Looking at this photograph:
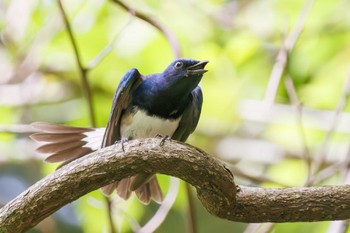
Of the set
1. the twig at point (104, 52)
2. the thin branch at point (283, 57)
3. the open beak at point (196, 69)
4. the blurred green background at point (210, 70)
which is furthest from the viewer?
the blurred green background at point (210, 70)

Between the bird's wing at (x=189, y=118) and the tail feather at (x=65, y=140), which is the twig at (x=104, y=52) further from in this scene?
the bird's wing at (x=189, y=118)

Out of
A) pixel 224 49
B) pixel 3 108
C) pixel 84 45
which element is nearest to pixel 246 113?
pixel 224 49

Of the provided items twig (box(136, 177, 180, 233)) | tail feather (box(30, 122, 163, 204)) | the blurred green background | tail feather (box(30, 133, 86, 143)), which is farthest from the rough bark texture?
the blurred green background

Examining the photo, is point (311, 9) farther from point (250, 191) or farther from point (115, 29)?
point (250, 191)

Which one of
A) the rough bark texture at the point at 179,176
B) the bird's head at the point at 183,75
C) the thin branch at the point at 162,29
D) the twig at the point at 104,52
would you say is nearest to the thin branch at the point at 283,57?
the thin branch at the point at 162,29

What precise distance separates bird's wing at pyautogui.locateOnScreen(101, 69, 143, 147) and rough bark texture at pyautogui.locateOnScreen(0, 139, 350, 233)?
476 mm

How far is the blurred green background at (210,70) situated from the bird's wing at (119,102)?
793mm

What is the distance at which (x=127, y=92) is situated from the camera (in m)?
2.58

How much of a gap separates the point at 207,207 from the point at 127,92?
0.63 m

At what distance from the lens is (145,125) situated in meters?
2.59

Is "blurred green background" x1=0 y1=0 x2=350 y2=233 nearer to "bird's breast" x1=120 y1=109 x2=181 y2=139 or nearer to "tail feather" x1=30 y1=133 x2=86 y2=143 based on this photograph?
"tail feather" x1=30 y1=133 x2=86 y2=143

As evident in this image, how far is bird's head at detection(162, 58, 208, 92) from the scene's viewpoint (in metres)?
2.56

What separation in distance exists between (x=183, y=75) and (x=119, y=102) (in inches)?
10.0

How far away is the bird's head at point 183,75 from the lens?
2.56 meters
